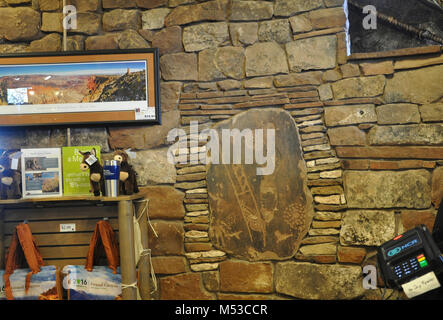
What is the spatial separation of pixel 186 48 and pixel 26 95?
3.60 feet

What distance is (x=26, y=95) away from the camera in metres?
2.11

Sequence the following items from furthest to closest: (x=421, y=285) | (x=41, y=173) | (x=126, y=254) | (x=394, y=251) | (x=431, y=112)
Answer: (x=41, y=173)
(x=431, y=112)
(x=126, y=254)
(x=394, y=251)
(x=421, y=285)

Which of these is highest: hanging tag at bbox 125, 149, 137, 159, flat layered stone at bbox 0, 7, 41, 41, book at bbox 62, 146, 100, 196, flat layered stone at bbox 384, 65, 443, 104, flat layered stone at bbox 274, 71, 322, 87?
flat layered stone at bbox 0, 7, 41, 41

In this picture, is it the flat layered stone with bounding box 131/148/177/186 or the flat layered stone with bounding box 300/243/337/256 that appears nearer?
the flat layered stone with bounding box 300/243/337/256

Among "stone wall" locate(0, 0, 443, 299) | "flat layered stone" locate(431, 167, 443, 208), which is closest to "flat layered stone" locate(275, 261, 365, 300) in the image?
"stone wall" locate(0, 0, 443, 299)

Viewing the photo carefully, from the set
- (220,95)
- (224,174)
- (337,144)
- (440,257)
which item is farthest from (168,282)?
(440,257)

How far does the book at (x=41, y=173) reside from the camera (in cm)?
199

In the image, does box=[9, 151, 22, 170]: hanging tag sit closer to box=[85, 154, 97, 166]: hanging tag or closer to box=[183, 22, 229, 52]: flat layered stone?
box=[85, 154, 97, 166]: hanging tag

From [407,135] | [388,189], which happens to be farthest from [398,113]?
[388,189]

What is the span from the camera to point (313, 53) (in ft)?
6.63

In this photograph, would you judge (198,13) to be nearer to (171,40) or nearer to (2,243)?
(171,40)

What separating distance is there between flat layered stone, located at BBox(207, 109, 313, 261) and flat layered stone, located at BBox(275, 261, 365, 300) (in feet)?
0.34

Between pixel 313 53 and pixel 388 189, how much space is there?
952 millimetres

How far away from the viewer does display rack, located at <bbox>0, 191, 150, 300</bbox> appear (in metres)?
1.80
